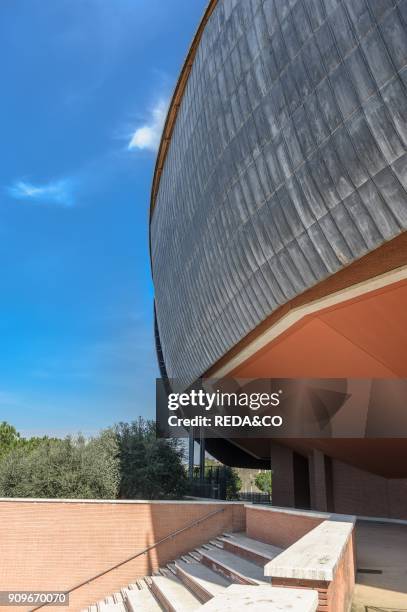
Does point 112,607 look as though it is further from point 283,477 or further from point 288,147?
point 283,477

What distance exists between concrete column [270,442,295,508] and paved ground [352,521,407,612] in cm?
1496

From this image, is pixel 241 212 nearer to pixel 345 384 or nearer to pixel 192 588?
pixel 345 384

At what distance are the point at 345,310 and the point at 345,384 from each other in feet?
13.3

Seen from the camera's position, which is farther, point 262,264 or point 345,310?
point 262,264

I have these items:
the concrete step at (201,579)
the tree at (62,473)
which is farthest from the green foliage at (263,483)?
the concrete step at (201,579)

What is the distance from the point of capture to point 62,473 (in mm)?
17156

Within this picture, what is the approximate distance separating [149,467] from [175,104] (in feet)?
43.8

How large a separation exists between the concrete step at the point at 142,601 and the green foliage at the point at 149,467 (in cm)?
730

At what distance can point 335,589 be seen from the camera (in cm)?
410

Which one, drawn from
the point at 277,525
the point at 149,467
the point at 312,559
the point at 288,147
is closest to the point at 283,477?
→ the point at 149,467

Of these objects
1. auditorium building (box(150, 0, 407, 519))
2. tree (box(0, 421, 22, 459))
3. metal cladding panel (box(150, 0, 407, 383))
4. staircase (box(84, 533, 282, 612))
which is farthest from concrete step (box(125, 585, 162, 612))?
tree (box(0, 421, 22, 459))

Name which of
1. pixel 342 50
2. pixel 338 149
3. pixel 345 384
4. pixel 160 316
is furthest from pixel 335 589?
pixel 160 316

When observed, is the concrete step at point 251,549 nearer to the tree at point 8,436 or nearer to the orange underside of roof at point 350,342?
the orange underside of roof at point 350,342

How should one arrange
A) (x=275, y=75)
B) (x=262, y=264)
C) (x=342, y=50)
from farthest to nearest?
1. (x=262, y=264)
2. (x=275, y=75)
3. (x=342, y=50)
